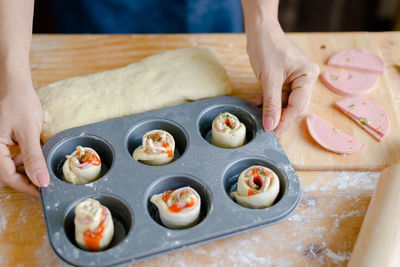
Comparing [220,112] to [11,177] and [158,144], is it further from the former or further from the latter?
[11,177]

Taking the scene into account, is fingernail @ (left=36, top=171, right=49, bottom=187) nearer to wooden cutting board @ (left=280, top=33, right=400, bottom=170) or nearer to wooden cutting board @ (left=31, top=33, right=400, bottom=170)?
wooden cutting board @ (left=31, top=33, right=400, bottom=170)

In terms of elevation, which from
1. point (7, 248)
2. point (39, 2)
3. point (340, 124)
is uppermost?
point (340, 124)

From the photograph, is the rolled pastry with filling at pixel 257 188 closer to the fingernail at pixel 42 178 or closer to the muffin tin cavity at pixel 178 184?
the muffin tin cavity at pixel 178 184

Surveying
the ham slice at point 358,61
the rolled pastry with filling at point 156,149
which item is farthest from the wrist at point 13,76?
the ham slice at point 358,61

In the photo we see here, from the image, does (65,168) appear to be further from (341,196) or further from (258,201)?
(341,196)

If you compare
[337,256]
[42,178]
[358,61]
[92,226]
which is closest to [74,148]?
[42,178]

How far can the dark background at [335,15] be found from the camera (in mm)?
4329

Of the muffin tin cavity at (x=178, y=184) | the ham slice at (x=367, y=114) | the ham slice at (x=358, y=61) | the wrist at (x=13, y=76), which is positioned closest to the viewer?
the muffin tin cavity at (x=178, y=184)

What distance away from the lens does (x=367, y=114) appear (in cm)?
210

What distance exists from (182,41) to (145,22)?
389mm

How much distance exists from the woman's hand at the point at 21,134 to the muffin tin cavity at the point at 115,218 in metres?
0.17

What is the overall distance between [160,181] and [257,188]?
0.40 m

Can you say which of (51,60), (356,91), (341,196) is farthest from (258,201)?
(51,60)

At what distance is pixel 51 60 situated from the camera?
2.38m
